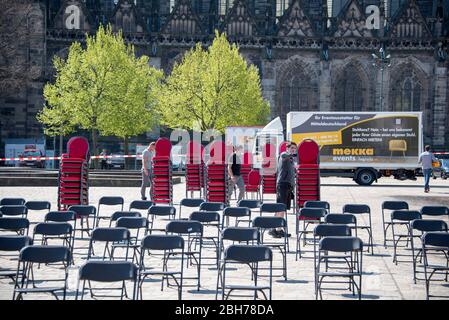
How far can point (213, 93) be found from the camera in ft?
170

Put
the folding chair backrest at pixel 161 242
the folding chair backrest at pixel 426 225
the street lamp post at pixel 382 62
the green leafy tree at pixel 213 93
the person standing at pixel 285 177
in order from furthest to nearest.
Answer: the street lamp post at pixel 382 62
the green leafy tree at pixel 213 93
the person standing at pixel 285 177
the folding chair backrest at pixel 426 225
the folding chair backrest at pixel 161 242

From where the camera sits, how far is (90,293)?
10.1 meters

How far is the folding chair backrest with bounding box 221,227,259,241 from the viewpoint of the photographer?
10781 millimetres

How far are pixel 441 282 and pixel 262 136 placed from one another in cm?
2929

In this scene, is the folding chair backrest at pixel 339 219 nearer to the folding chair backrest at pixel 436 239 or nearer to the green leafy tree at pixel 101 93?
the folding chair backrest at pixel 436 239

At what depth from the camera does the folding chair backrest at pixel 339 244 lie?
9.95 metres

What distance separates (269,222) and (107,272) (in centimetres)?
481

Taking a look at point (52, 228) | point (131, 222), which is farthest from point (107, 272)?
point (131, 222)

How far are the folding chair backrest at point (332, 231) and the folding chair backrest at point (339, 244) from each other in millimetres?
1210

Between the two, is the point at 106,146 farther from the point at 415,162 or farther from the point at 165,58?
the point at 415,162

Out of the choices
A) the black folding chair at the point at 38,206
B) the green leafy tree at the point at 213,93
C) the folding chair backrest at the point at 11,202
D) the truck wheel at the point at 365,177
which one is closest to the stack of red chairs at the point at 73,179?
the folding chair backrest at the point at 11,202

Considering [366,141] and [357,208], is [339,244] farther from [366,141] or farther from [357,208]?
[366,141]
